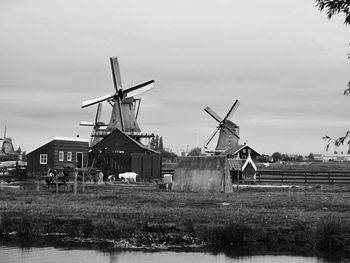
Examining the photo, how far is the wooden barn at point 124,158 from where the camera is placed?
59.5 metres

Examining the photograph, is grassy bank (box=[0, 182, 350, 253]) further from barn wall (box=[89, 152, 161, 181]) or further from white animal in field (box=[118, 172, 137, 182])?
barn wall (box=[89, 152, 161, 181])

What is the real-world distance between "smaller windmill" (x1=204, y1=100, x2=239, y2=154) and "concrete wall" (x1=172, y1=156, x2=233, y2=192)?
56.5 meters

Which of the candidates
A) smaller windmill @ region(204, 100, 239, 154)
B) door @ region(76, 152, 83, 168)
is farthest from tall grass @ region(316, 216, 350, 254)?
smaller windmill @ region(204, 100, 239, 154)

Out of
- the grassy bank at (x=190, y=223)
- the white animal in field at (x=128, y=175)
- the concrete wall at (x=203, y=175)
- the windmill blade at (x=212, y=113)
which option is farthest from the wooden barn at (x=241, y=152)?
the grassy bank at (x=190, y=223)

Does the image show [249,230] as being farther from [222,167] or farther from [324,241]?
[222,167]

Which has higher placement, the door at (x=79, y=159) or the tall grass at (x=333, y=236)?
the door at (x=79, y=159)

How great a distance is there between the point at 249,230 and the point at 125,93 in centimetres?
5860

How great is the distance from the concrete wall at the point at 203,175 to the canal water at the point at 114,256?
19.5 m

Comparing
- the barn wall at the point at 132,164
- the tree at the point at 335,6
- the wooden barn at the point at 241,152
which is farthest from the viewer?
the wooden barn at the point at 241,152

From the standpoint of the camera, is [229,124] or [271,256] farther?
[229,124]

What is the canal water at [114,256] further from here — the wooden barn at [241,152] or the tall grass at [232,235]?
the wooden barn at [241,152]

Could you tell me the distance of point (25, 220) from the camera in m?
21.3

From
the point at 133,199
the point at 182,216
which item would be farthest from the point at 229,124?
the point at 182,216

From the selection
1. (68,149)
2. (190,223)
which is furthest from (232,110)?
(190,223)
